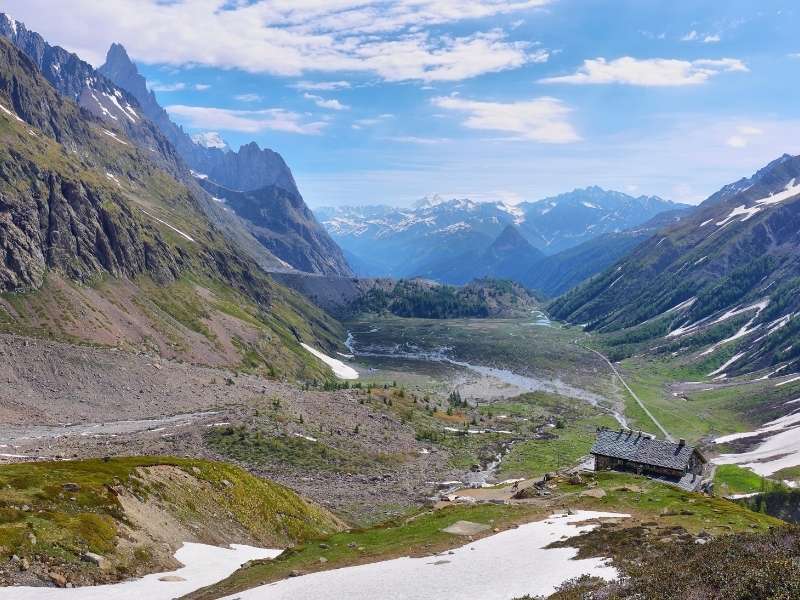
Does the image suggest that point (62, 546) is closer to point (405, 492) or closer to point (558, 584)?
point (558, 584)

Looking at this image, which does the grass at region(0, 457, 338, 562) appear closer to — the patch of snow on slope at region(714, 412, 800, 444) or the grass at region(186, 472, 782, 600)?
the grass at region(186, 472, 782, 600)

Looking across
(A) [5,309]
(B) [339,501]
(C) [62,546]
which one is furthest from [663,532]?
(A) [5,309]

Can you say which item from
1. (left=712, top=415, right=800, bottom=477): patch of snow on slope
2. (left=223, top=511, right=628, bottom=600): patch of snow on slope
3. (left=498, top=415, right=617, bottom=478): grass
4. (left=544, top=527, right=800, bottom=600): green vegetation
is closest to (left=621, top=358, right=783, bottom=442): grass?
(left=712, top=415, right=800, bottom=477): patch of snow on slope

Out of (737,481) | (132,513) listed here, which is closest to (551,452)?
(737,481)

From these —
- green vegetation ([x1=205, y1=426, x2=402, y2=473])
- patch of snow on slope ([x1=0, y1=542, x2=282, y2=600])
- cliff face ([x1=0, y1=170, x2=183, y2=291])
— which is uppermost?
cliff face ([x1=0, y1=170, x2=183, y2=291])

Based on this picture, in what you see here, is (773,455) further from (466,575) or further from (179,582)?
(179,582)
